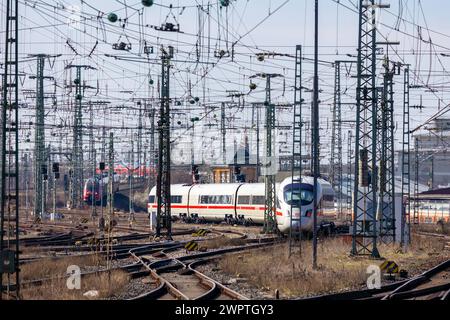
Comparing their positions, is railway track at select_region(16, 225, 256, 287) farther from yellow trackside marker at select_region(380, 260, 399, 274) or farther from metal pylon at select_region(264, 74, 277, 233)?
yellow trackside marker at select_region(380, 260, 399, 274)

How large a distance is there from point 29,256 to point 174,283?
10.4 meters

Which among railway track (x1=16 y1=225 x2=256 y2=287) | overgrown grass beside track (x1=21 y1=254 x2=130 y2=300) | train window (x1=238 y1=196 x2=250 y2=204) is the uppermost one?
train window (x1=238 y1=196 x2=250 y2=204)

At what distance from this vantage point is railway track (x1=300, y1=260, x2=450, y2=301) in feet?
68.8

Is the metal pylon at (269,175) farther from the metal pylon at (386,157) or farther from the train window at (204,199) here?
the train window at (204,199)

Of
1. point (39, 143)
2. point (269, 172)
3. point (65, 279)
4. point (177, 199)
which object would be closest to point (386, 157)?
point (269, 172)

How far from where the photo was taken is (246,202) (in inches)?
2237

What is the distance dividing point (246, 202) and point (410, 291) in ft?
114

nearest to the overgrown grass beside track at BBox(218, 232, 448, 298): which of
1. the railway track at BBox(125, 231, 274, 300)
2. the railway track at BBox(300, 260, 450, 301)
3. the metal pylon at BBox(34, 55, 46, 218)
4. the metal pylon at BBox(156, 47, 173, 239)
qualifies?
the railway track at BBox(300, 260, 450, 301)

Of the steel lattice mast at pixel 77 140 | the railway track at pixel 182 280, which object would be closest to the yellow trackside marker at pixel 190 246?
the railway track at pixel 182 280

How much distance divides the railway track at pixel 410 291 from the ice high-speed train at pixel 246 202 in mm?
A: 15953

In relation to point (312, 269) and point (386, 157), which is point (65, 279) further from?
point (386, 157)

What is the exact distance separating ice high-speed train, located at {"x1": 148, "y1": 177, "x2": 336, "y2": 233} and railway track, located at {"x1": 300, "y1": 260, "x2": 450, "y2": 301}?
16.0m

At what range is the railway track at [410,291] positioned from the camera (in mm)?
20980
